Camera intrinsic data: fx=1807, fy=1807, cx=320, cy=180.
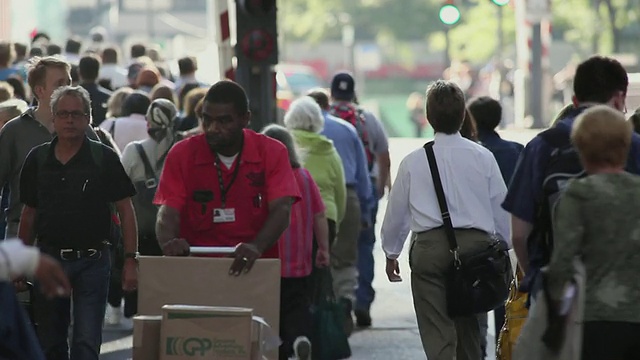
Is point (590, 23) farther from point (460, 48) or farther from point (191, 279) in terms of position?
point (191, 279)

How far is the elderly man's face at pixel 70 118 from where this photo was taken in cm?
886

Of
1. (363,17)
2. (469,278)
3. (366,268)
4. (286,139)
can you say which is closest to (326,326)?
(286,139)

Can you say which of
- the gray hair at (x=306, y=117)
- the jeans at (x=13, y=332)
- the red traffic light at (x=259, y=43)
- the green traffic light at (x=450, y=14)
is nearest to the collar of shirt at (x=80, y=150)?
the jeans at (x=13, y=332)

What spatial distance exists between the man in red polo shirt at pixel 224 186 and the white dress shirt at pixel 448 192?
1131 millimetres

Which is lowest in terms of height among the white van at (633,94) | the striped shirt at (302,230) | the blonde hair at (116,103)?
the striped shirt at (302,230)

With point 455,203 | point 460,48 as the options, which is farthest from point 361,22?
point 455,203

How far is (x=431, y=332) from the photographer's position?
9008mm

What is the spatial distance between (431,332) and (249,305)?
182cm

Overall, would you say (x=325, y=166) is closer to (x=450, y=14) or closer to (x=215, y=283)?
(x=215, y=283)

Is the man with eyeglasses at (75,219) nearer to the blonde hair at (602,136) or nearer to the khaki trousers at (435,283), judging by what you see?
the khaki trousers at (435,283)

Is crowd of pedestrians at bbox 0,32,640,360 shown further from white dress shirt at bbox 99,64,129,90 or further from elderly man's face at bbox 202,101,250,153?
white dress shirt at bbox 99,64,129,90

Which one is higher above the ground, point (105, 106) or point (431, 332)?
point (105, 106)

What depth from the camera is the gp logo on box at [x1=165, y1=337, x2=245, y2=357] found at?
710cm

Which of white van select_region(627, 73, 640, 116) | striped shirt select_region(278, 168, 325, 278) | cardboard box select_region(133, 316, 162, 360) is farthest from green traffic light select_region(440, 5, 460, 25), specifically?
cardboard box select_region(133, 316, 162, 360)
